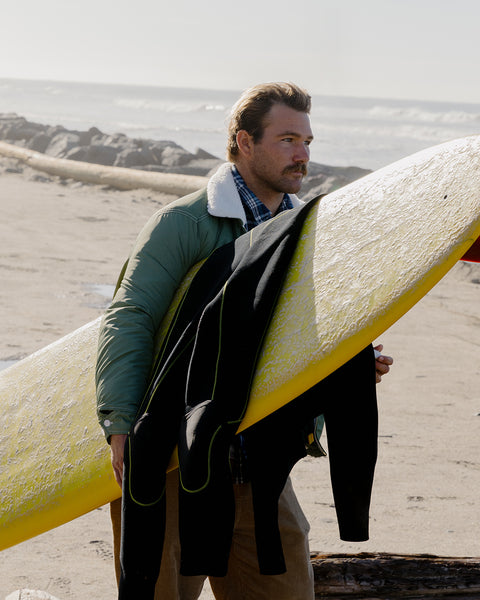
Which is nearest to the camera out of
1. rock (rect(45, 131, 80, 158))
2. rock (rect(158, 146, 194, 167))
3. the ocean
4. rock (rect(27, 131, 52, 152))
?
rock (rect(158, 146, 194, 167))

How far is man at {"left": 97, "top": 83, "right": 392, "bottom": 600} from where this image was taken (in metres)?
1.81

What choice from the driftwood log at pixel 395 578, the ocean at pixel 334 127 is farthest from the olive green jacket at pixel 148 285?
the ocean at pixel 334 127

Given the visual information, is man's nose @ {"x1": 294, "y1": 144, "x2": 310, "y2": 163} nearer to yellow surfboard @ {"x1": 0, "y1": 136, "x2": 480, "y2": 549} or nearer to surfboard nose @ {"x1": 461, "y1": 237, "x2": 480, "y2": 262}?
yellow surfboard @ {"x1": 0, "y1": 136, "x2": 480, "y2": 549}

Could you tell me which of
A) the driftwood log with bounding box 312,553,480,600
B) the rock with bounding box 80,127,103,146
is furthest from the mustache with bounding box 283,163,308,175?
the rock with bounding box 80,127,103,146

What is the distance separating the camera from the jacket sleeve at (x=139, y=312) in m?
1.79

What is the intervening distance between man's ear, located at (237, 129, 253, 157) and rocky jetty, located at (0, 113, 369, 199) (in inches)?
378

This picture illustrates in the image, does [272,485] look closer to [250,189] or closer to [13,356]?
[250,189]

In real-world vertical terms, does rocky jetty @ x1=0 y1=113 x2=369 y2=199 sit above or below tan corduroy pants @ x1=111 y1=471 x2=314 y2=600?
below

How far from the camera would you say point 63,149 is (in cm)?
1666

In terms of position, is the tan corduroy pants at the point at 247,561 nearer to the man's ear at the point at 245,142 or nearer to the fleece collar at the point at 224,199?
the fleece collar at the point at 224,199

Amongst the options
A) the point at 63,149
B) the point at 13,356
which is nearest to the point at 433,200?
the point at 13,356

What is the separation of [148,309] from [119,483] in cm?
44

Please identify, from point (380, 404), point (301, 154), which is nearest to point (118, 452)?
point (301, 154)

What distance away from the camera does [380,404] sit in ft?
15.8
